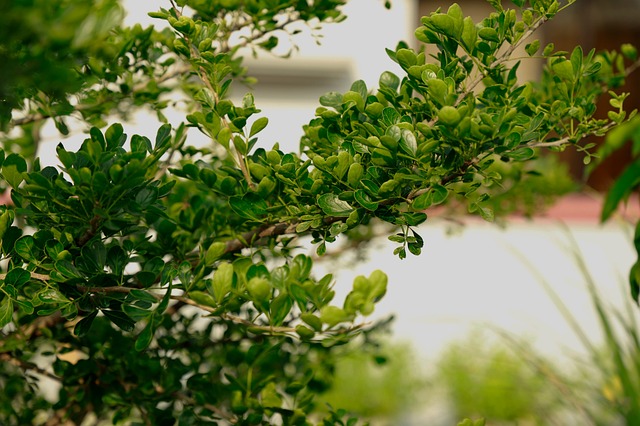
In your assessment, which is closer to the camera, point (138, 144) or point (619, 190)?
point (619, 190)

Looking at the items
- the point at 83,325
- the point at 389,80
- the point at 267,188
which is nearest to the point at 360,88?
the point at 389,80

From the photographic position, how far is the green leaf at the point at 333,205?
115 centimetres

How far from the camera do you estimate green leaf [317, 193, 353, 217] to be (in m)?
1.15

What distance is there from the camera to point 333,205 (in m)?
1.16

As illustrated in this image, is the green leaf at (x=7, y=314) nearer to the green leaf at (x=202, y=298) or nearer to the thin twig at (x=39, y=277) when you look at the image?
the thin twig at (x=39, y=277)

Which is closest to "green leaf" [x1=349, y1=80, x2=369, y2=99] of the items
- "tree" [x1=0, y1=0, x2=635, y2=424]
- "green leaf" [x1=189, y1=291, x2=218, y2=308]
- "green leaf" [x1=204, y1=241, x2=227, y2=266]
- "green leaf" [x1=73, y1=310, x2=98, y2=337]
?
"tree" [x1=0, y1=0, x2=635, y2=424]

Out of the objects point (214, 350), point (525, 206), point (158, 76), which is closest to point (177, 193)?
point (158, 76)

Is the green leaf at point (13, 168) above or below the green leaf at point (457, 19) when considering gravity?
below

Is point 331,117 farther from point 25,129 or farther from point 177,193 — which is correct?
point 25,129

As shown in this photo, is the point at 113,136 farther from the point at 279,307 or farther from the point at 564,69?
the point at 564,69

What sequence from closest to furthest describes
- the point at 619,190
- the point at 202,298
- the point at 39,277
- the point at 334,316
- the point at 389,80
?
the point at 619,190 → the point at 334,316 → the point at 202,298 → the point at 39,277 → the point at 389,80

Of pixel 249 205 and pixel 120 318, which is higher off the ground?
pixel 249 205

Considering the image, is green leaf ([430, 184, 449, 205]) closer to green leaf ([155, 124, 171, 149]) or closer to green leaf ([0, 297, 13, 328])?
green leaf ([155, 124, 171, 149])

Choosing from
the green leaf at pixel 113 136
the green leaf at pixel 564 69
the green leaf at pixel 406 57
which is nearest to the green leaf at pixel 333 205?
the green leaf at pixel 406 57
